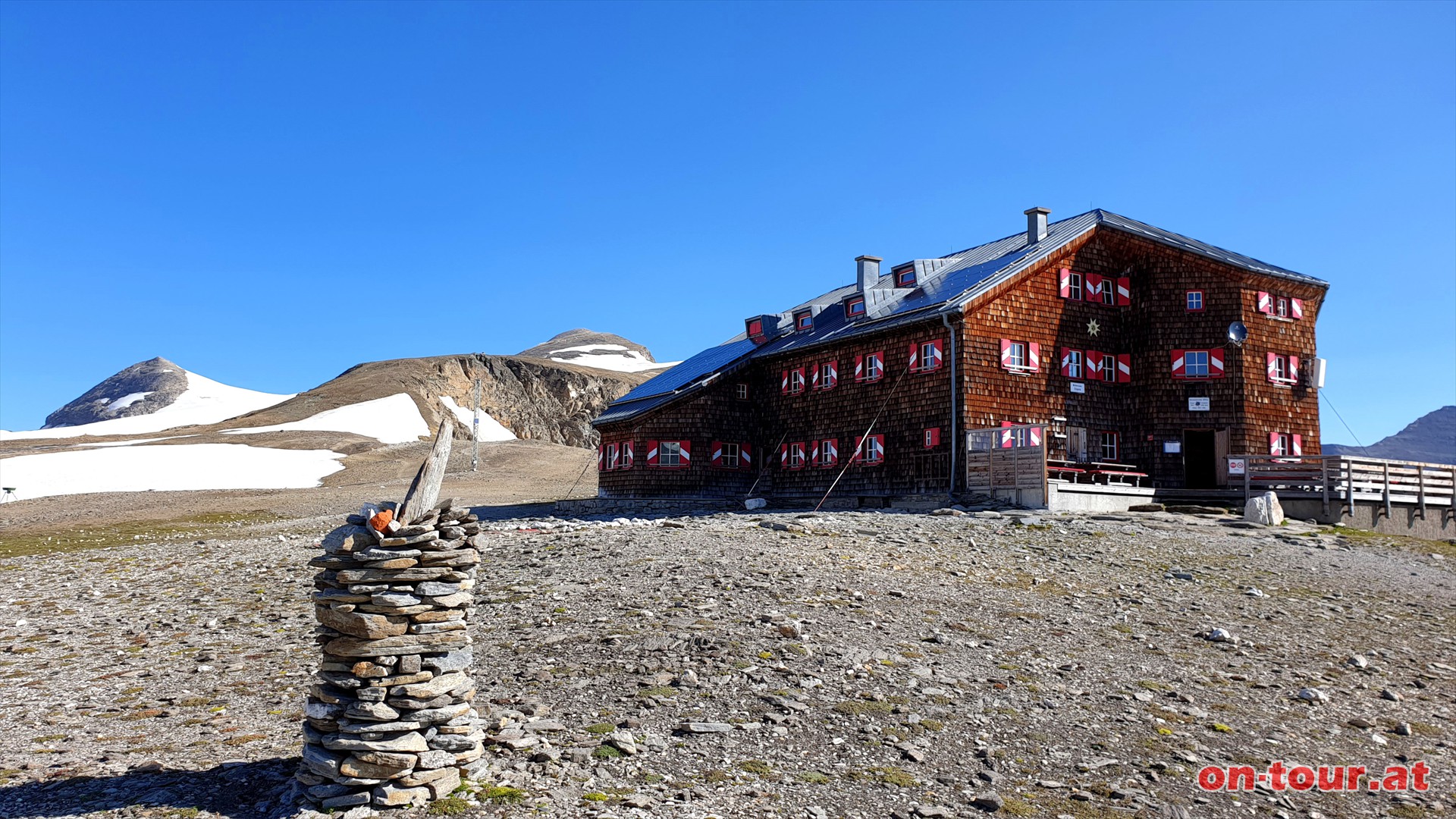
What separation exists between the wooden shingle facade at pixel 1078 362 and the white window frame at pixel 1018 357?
2.0 inches

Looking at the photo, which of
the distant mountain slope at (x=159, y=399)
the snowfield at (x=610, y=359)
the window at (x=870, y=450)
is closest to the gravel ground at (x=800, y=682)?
the window at (x=870, y=450)

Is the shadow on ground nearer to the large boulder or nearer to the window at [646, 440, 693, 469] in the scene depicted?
the large boulder

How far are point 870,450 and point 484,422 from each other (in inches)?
2749

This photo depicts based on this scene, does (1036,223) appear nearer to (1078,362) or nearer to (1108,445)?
(1078,362)

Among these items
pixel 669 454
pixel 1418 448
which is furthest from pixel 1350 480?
pixel 1418 448

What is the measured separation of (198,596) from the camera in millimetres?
17000

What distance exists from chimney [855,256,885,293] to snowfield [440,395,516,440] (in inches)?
2283

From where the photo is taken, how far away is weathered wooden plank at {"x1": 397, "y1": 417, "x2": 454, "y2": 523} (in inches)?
346

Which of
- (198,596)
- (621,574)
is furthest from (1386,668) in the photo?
(198,596)

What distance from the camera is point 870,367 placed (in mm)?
35000

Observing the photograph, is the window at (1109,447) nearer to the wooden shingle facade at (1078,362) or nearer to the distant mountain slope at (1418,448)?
the wooden shingle facade at (1078,362)

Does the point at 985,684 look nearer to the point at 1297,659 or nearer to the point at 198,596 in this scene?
the point at 1297,659

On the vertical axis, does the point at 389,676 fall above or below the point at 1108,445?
below

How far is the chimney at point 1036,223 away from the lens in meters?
36.0
